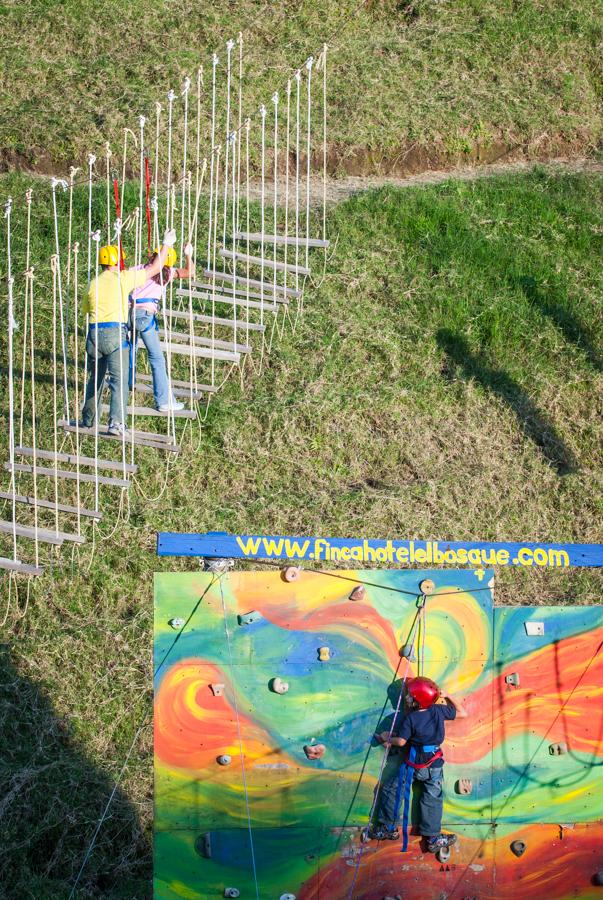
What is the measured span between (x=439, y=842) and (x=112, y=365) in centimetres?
467

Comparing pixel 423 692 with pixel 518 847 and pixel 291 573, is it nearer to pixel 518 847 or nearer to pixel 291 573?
pixel 291 573

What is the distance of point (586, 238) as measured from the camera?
14844mm

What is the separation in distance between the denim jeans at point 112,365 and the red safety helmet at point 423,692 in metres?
3.64

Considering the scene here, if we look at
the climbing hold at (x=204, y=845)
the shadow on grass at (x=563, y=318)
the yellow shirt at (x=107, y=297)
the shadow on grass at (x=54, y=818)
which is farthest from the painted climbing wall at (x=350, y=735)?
the shadow on grass at (x=563, y=318)

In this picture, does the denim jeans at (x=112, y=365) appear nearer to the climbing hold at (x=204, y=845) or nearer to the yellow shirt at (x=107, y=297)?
the yellow shirt at (x=107, y=297)

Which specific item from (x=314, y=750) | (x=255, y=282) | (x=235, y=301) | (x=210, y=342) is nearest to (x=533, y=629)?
(x=314, y=750)

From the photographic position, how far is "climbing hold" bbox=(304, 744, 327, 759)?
7.52 m

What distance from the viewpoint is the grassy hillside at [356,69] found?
1666 centimetres

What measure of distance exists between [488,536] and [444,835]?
3.97 meters

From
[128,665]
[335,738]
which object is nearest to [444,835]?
[335,738]

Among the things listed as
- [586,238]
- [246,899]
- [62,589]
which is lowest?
[246,899]

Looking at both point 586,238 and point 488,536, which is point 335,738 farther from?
point 586,238

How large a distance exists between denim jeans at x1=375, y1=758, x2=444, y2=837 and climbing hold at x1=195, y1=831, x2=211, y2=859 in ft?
3.27

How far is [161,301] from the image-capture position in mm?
12477
